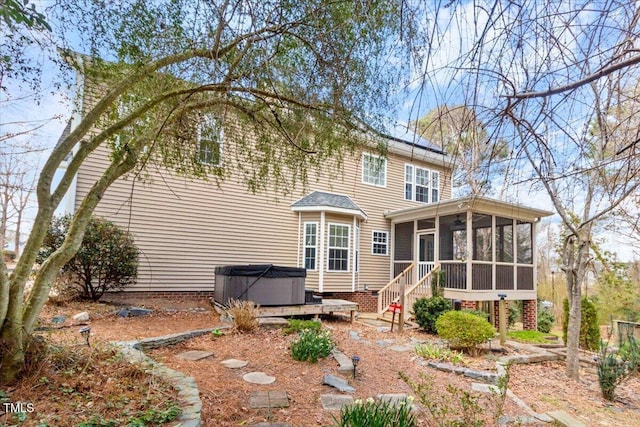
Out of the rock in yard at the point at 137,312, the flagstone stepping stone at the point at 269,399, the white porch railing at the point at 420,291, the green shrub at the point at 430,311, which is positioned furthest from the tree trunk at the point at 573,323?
the rock in yard at the point at 137,312

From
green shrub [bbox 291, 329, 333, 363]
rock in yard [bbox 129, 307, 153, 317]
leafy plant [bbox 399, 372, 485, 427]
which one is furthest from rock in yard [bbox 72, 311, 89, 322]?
leafy plant [bbox 399, 372, 485, 427]

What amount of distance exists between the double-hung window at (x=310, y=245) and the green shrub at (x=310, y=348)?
570 cm

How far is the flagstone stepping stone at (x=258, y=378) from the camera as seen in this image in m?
3.93

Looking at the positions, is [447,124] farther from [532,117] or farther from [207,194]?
[207,194]

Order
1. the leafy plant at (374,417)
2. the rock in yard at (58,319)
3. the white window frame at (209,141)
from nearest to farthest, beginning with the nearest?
the leafy plant at (374,417), the white window frame at (209,141), the rock in yard at (58,319)

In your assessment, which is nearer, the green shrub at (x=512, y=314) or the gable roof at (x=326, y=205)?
the gable roof at (x=326, y=205)

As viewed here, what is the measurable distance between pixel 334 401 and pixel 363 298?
8.18 m

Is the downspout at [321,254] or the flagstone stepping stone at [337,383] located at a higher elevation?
the downspout at [321,254]

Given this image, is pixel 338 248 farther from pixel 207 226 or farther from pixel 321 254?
pixel 207 226

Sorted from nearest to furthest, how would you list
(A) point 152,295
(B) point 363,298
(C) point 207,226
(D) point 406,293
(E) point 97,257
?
(E) point 97,257 < (A) point 152,295 < (C) point 207,226 < (D) point 406,293 < (B) point 363,298

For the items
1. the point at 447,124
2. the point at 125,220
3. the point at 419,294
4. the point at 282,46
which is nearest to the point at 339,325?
the point at 419,294

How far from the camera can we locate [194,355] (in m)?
4.66

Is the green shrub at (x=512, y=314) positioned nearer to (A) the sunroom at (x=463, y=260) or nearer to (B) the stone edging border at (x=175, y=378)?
(A) the sunroom at (x=463, y=260)

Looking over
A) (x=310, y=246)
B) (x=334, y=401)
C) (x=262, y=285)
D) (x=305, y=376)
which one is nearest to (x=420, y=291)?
(x=310, y=246)
